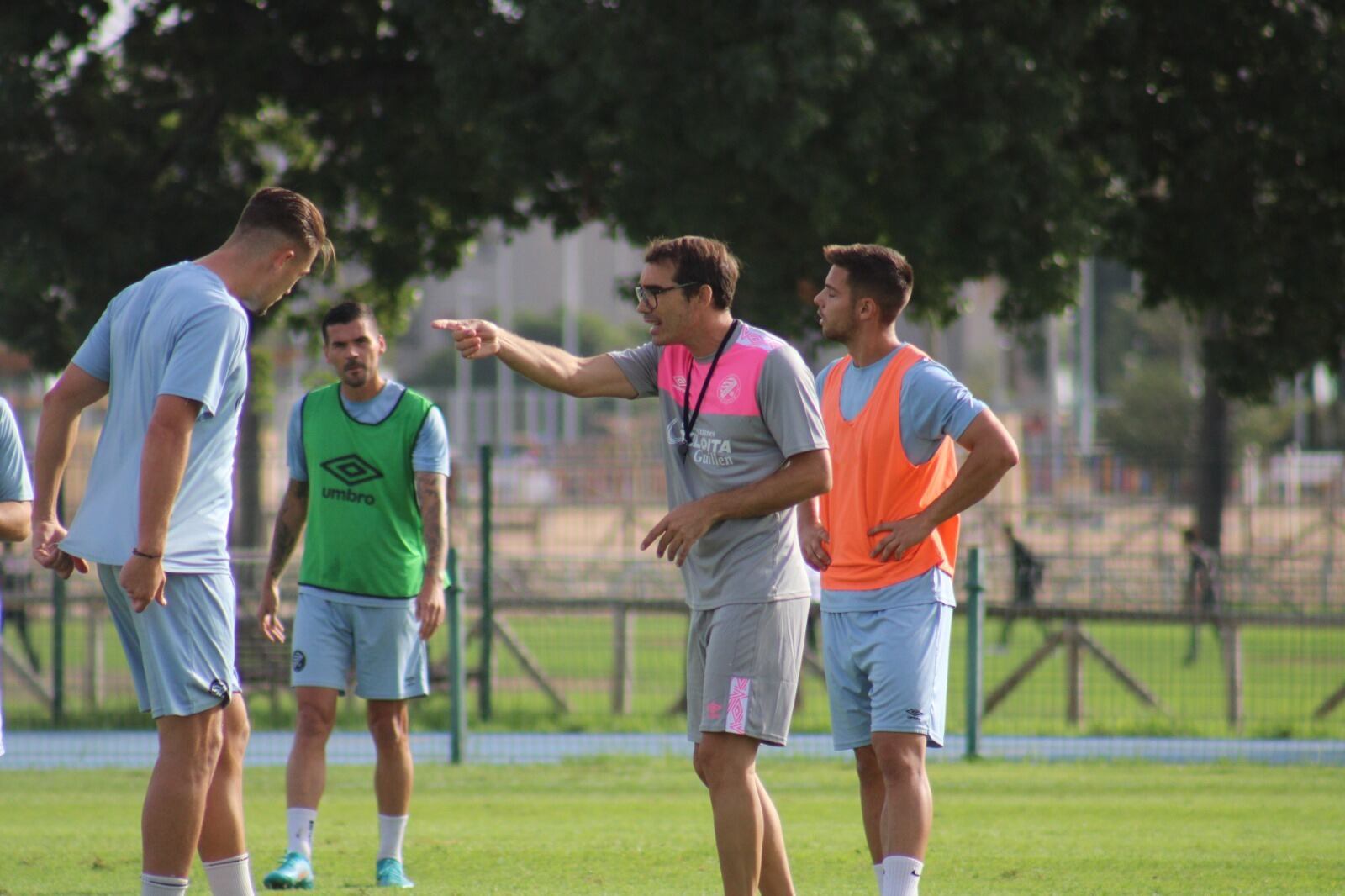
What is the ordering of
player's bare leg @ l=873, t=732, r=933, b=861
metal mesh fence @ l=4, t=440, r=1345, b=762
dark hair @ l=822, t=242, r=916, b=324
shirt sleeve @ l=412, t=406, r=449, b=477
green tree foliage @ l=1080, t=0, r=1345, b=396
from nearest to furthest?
player's bare leg @ l=873, t=732, r=933, b=861 < dark hair @ l=822, t=242, r=916, b=324 < shirt sleeve @ l=412, t=406, r=449, b=477 < metal mesh fence @ l=4, t=440, r=1345, b=762 < green tree foliage @ l=1080, t=0, r=1345, b=396

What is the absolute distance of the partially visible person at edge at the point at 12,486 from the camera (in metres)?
5.01

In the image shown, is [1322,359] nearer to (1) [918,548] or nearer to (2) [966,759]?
(2) [966,759]

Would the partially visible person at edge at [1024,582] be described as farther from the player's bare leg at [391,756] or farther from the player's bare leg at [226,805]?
the player's bare leg at [226,805]

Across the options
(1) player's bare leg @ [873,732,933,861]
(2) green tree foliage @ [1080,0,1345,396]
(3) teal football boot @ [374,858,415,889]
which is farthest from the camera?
(2) green tree foliage @ [1080,0,1345,396]

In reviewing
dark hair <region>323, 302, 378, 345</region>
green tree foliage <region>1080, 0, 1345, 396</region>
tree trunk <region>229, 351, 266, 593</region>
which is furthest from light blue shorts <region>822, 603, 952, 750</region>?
green tree foliage <region>1080, 0, 1345, 396</region>

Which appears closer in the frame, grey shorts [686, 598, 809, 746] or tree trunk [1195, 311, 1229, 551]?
grey shorts [686, 598, 809, 746]

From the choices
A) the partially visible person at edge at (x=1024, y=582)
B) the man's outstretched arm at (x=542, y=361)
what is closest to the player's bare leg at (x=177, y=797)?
the man's outstretched arm at (x=542, y=361)

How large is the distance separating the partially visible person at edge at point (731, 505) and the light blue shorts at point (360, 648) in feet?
6.65

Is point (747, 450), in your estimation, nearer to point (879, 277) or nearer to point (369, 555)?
point (879, 277)

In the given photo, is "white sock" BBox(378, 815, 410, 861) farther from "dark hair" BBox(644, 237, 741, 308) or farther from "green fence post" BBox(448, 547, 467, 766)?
"green fence post" BBox(448, 547, 467, 766)

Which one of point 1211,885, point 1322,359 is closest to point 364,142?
point 1322,359

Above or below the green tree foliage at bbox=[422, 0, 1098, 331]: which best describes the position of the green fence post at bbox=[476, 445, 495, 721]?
below

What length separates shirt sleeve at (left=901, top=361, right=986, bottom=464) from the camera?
5.37 meters

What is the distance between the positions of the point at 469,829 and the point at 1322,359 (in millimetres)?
12211
